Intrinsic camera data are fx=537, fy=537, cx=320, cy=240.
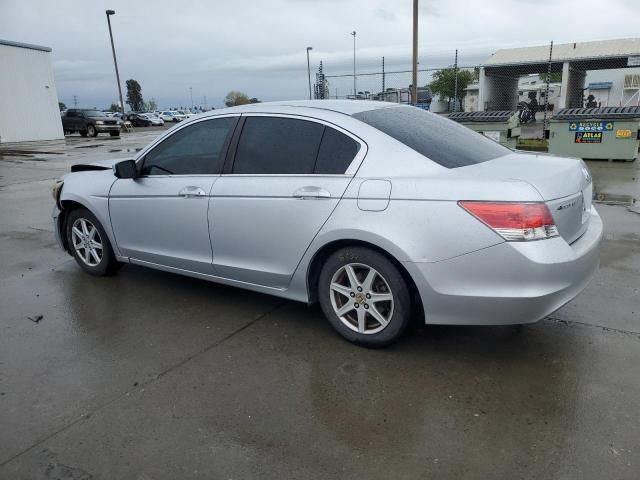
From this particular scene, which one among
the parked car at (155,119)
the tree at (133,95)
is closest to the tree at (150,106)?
the tree at (133,95)

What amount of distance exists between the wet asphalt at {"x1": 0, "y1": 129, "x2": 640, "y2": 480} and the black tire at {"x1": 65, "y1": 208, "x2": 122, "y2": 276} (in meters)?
0.45

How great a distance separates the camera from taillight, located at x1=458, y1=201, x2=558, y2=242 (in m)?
2.94

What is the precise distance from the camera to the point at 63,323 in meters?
4.20

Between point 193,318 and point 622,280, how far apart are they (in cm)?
369

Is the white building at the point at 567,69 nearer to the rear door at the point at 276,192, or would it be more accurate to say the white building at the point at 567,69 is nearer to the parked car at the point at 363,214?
the parked car at the point at 363,214

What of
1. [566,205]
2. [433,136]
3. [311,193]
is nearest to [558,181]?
[566,205]

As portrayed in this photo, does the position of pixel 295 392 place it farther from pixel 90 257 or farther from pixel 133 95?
pixel 133 95

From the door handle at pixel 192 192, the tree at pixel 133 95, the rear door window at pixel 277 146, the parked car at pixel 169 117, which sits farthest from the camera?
the tree at pixel 133 95

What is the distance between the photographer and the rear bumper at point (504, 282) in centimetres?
295

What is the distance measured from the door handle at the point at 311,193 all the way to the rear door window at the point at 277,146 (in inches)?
6.0

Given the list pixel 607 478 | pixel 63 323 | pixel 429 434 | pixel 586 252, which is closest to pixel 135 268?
pixel 63 323

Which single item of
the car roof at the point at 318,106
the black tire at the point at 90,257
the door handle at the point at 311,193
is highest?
the car roof at the point at 318,106

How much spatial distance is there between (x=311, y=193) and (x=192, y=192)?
1.11 metres

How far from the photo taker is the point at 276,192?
3707mm
